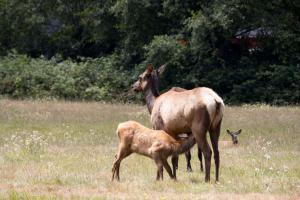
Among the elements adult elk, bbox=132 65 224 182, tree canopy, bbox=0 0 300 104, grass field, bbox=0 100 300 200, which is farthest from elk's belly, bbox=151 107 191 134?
tree canopy, bbox=0 0 300 104

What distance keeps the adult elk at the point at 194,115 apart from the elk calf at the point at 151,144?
0.27m

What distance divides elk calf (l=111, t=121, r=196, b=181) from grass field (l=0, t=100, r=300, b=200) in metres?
0.28

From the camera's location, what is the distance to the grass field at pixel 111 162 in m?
10.7

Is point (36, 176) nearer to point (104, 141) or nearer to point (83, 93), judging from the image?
point (104, 141)

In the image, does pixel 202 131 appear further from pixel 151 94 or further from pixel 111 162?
pixel 111 162

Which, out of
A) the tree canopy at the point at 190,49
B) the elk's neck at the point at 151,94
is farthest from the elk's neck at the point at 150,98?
the tree canopy at the point at 190,49

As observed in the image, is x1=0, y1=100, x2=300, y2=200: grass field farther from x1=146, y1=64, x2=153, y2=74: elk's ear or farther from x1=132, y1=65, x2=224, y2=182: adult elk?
x1=146, y1=64, x2=153, y2=74: elk's ear

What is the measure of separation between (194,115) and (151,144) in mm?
801

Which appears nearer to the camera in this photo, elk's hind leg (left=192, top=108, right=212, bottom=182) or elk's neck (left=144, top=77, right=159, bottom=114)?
elk's hind leg (left=192, top=108, right=212, bottom=182)

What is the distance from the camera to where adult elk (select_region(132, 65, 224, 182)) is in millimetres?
11617

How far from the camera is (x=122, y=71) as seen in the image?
33750mm

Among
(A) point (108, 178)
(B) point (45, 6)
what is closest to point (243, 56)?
(B) point (45, 6)

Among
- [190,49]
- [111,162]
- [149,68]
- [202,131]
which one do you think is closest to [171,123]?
[202,131]

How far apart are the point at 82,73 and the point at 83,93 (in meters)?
1.43
